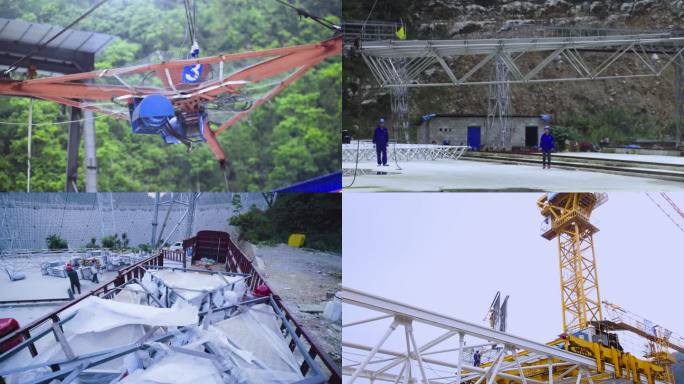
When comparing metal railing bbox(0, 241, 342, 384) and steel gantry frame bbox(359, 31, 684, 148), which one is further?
steel gantry frame bbox(359, 31, 684, 148)

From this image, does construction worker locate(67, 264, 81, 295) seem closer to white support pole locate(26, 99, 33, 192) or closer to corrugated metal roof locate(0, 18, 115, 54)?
white support pole locate(26, 99, 33, 192)

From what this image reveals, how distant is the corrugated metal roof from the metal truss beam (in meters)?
1.99

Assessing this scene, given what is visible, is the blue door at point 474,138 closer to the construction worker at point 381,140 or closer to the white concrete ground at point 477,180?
the white concrete ground at point 477,180

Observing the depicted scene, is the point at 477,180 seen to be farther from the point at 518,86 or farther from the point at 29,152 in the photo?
the point at 29,152

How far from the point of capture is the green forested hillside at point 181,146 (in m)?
5.41

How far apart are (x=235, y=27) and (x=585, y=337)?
3.85m

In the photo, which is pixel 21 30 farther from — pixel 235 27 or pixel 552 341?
pixel 552 341

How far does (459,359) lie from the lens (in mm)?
5031

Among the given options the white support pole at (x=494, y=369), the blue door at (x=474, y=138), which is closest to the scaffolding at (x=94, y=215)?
the blue door at (x=474, y=138)

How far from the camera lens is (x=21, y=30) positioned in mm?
5457

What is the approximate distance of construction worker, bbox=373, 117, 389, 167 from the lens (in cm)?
564

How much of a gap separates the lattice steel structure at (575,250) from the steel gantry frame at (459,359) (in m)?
0.33

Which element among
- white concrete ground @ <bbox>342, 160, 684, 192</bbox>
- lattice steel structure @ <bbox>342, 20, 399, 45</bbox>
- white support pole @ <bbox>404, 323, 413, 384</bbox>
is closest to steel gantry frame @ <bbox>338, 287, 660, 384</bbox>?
white support pole @ <bbox>404, 323, 413, 384</bbox>

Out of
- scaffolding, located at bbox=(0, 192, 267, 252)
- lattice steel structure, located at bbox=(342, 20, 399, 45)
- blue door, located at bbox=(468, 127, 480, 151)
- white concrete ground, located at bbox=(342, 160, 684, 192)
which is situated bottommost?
scaffolding, located at bbox=(0, 192, 267, 252)
